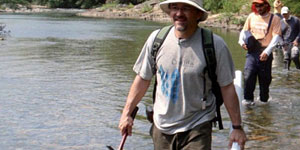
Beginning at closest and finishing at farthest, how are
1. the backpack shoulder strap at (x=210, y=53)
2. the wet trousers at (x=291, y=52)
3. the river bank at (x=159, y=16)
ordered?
the backpack shoulder strap at (x=210, y=53)
the wet trousers at (x=291, y=52)
the river bank at (x=159, y=16)

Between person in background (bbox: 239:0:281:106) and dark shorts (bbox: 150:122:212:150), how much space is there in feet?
14.5

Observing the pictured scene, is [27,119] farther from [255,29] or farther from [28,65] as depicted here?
[28,65]

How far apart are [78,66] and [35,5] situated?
90.4 m

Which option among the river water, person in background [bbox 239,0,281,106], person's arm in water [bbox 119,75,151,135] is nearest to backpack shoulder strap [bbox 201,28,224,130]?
person's arm in water [bbox 119,75,151,135]

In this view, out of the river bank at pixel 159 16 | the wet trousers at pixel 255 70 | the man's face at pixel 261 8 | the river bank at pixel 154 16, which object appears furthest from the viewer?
the river bank at pixel 154 16

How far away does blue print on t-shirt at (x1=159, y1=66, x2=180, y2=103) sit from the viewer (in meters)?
4.02

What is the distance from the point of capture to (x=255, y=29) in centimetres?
848

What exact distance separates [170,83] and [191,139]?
424 mm

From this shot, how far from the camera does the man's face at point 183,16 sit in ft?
13.1

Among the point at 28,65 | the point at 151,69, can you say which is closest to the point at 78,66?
the point at 28,65

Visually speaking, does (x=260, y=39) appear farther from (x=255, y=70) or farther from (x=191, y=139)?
(x=191, y=139)

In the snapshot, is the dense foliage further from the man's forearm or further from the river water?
the man's forearm

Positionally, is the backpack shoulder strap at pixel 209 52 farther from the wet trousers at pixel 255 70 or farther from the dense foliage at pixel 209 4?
the dense foliage at pixel 209 4

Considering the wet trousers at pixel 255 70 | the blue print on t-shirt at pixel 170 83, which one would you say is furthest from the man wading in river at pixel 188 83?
the wet trousers at pixel 255 70
